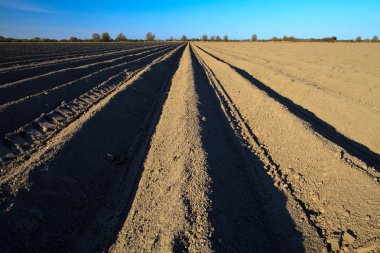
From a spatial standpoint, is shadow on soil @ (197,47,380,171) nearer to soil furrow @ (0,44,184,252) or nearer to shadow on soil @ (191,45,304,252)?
shadow on soil @ (191,45,304,252)

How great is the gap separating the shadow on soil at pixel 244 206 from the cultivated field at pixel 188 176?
19 mm

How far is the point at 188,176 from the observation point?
16.9 ft

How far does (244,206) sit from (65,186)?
312cm

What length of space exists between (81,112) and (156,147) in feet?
11.7

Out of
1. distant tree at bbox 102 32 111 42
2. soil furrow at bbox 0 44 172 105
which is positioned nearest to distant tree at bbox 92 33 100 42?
distant tree at bbox 102 32 111 42

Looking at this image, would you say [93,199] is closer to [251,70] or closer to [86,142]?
[86,142]

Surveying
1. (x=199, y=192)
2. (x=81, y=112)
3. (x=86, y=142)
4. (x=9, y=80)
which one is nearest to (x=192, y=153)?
(x=199, y=192)

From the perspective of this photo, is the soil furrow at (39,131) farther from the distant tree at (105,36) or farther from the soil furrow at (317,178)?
the distant tree at (105,36)

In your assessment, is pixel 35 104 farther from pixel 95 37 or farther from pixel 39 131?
pixel 95 37

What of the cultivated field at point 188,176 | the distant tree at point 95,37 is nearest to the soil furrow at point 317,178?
the cultivated field at point 188,176

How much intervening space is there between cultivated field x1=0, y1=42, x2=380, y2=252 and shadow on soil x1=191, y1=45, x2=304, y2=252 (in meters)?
0.02

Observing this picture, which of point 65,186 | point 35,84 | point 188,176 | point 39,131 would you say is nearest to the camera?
point 65,186

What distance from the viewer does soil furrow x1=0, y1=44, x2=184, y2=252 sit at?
400cm

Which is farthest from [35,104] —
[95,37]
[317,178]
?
[95,37]
